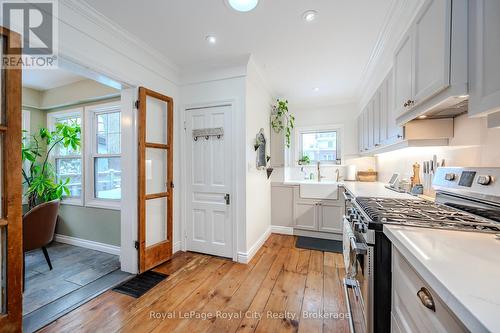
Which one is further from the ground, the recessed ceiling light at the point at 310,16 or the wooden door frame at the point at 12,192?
the recessed ceiling light at the point at 310,16

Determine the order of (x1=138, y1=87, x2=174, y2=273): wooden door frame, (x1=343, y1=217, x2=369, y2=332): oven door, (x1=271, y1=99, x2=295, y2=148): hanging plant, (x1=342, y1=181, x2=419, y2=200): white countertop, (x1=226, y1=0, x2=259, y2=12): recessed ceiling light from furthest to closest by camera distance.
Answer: (x1=271, y1=99, x2=295, y2=148): hanging plant → (x1=138, y1=87, x2=174, y2=273): wooden door frame → (x1=342, y1=181, x2=419, y2=200): white countertop → (x1=226, y1=0, x2=259, y2=12): recessed ceiling light → (x1=343, y1=217, x2=369, y2=332): oven door

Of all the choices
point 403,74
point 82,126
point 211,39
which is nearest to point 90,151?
point 82,126

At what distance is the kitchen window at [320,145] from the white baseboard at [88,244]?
359cm

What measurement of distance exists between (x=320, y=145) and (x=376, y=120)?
1694 mm

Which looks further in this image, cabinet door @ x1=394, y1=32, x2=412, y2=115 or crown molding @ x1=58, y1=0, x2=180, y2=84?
crown molding @ x1=58, y1=0, x2=180, y2=84

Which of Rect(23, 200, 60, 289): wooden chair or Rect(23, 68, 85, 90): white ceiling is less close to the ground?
Rect(23, 68, 85, 90): white ceiling

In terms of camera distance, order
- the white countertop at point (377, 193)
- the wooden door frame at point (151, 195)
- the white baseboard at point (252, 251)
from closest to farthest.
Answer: the white countertop at point (377, 193) → the wooden door frame at point (151, 195) → the white baseboard at point (252, 251)

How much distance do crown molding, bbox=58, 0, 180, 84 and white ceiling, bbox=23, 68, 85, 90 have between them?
1.41m

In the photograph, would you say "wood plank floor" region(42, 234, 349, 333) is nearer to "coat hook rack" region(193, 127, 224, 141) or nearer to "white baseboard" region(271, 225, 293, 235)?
"white baseboard" region(271, 225, 293, 235)

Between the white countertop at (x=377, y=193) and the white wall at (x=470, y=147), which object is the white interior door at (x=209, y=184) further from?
the white wall at (x=470, y=147)

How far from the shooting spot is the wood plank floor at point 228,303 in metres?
1.60

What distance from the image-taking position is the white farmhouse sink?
135 inches

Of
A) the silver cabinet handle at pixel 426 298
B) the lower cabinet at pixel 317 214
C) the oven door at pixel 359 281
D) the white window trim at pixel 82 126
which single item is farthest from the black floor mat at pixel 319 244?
the white window trim at pixel 82 126

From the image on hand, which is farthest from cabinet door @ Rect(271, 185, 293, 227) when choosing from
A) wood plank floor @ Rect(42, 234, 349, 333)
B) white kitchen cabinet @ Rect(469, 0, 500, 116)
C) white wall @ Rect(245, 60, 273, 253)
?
white kitchen cabinet @ Rect(469, 0, 500, 116)
